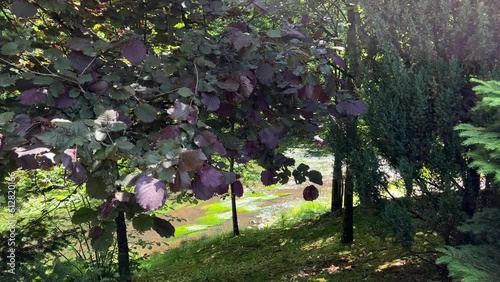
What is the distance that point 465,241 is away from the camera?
3.23 m

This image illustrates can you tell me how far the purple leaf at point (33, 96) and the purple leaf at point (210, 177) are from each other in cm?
95

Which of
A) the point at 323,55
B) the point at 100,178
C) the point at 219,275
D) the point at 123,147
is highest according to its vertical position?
the point at 323,55

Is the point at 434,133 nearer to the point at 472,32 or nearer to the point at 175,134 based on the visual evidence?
the point at 472,32

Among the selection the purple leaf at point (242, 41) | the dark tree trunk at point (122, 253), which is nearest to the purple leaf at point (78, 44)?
the purple leaf at point (242, 41)

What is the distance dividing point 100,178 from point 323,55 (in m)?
1.47

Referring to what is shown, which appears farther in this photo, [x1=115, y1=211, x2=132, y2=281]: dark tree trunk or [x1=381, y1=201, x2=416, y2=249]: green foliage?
[x1=115, y1=211, x2=132, y2=281]: dark tree trunk

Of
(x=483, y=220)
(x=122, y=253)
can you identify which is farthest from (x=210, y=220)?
(x=483, y=220)

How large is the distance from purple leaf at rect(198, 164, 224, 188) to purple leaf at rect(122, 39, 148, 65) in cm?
83

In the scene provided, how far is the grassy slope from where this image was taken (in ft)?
14.5

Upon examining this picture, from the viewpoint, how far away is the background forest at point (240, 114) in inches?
67.6

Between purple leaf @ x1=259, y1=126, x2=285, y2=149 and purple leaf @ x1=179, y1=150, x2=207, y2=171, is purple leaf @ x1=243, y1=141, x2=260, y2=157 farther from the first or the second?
purple leaf @ x1=179, y1=150, x2=207, y2=171

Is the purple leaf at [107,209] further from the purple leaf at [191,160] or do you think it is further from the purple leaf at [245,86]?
the purple leaf at [245,86]

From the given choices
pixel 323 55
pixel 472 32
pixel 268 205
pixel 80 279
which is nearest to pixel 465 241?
pixel 472 32

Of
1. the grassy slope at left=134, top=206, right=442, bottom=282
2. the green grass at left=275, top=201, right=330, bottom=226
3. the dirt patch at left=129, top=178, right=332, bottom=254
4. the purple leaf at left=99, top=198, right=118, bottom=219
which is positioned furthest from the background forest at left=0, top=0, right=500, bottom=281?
the dirt patch at left=129, top=178, right=332, bottom=254
